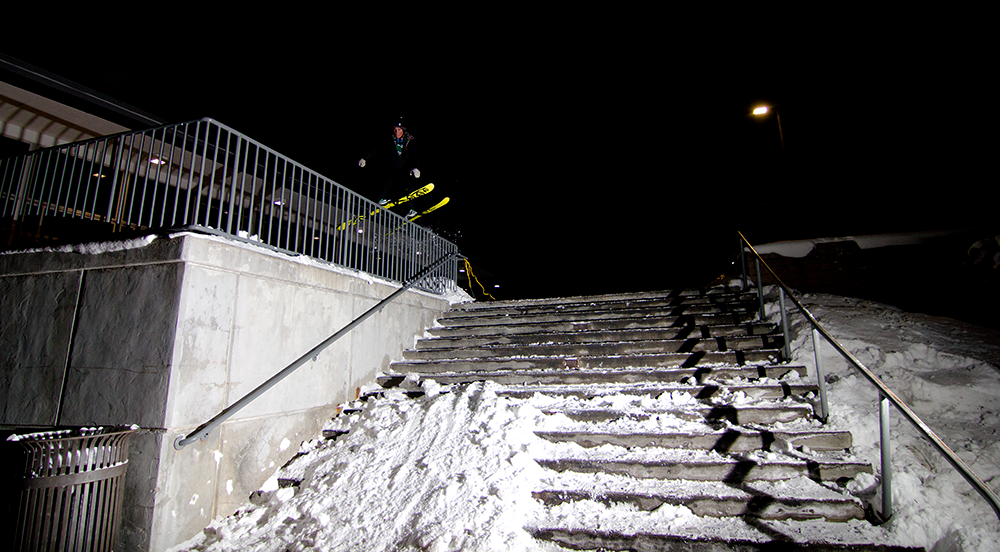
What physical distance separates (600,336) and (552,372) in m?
1.26

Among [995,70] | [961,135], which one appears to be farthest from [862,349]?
[995,70]

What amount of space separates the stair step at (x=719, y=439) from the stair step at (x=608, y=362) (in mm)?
1203

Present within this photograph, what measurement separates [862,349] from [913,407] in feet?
2.88

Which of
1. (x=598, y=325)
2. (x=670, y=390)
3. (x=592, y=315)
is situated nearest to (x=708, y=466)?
(x=670, y=390)

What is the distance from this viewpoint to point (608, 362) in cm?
573

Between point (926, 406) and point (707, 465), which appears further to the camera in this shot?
point (926, 406)

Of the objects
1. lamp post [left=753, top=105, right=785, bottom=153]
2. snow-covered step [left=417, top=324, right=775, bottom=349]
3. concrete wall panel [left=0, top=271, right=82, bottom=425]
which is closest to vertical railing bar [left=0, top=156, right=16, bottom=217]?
concrete wall panel [left=0, top=271, right=82, bottom=425]

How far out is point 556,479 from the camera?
3.69 m

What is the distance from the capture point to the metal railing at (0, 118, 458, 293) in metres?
4.23

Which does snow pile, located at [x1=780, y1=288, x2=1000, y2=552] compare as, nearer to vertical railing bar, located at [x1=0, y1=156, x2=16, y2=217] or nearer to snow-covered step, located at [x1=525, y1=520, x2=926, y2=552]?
snow-covered step, located at [x1=525, y1=520, x2=926, y2=552]

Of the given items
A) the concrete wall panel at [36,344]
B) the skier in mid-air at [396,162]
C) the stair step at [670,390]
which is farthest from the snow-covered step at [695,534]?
the skier in mid-air at [396,162]

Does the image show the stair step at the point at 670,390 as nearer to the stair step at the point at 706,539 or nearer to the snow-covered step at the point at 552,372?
the snow-covered step at the point at 552,372

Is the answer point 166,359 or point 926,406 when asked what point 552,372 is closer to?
point 926,406

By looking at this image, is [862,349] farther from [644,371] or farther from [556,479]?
[556,479]
